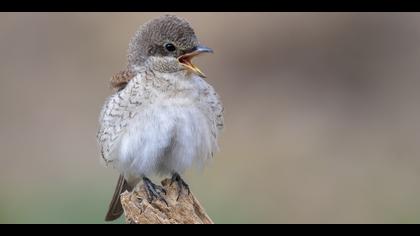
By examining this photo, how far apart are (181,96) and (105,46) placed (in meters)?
6.54

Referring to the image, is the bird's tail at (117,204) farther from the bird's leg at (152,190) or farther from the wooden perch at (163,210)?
the wooden perch at (163,210)

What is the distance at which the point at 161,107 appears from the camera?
680cm

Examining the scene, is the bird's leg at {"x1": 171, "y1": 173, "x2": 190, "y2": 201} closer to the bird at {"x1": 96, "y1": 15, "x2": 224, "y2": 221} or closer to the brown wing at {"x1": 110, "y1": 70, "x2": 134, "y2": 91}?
the bird at {"x1": 96, "y1": 15, "x2": 224, "y2": 221}

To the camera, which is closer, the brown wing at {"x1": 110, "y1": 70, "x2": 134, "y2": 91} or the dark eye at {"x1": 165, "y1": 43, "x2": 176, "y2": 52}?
the dark eye at {"x1": 165, "y1": 43, "x2": 176, "y2": 52}

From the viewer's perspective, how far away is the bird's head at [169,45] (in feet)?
22.4

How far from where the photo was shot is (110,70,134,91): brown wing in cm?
701

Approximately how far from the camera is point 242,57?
13383 mm

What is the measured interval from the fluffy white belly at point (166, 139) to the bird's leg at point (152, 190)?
0.14 m

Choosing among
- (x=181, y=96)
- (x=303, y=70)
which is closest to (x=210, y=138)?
(x=181, y=96)

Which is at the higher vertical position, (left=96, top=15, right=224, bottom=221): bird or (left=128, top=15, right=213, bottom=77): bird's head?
(left=128, top=15, right=213, bottom=77): bird's head

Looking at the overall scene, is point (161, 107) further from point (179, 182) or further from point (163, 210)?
point (163, 210)

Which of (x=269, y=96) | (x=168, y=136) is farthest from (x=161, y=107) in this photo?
(x=269, y=96)

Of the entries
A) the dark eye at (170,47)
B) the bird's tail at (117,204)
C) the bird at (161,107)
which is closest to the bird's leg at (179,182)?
the bird at (161,107)

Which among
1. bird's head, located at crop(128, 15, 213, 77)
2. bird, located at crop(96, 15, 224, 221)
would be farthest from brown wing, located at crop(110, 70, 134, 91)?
bird's head, located at crop(128, 15, 213, 77)
